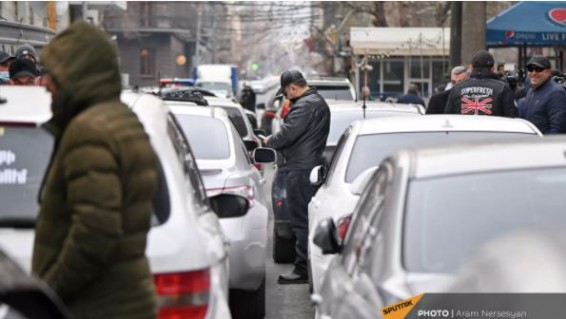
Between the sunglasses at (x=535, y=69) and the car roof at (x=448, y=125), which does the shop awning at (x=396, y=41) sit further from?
the car roof at (x=448, y=125)

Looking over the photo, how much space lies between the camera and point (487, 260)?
4445 millimetres

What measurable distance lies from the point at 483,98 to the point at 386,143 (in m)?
3.54

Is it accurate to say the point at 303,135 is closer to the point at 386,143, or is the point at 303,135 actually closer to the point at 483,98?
Result: the point at 386,143

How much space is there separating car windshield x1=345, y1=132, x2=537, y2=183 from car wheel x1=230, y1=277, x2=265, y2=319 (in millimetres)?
1049

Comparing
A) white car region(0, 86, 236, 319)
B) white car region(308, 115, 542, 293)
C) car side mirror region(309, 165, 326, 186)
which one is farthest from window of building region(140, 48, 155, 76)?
white car region(0, 86, 236, 319)

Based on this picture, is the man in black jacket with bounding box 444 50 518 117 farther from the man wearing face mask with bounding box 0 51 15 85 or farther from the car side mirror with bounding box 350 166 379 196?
the man wearing face mask with bounding box 0 51 15 85

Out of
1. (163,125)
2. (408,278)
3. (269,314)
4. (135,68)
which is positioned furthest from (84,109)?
(135,68)

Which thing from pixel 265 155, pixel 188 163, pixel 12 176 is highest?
pixel 12 176

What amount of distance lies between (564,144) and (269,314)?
4.70 metres

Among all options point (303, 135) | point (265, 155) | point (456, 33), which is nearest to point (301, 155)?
point (303, 135)

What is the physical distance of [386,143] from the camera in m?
8.57

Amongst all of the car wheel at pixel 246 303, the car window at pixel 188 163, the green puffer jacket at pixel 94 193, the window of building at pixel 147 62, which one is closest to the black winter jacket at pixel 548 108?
the car wheel at pixel 246 303

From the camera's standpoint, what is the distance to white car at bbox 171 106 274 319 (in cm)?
798

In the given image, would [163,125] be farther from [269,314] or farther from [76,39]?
[269,314]
